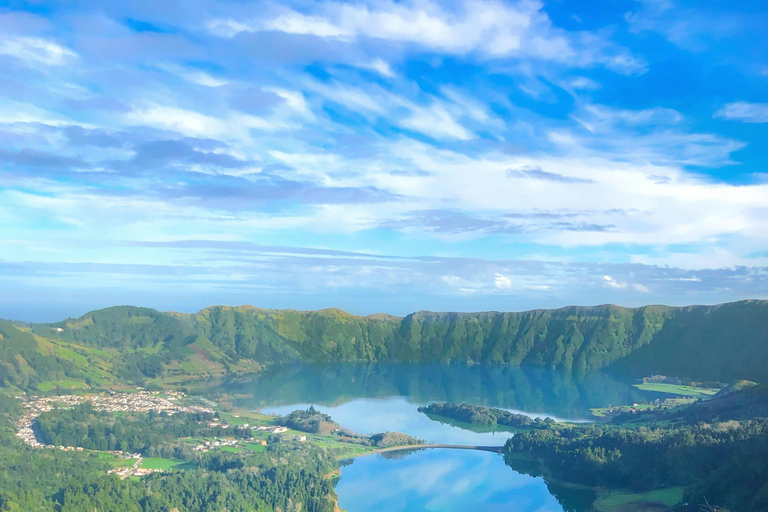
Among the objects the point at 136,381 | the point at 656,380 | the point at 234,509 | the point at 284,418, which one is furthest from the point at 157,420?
the point at 656,380

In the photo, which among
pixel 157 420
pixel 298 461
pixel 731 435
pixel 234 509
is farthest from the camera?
pixel 157 420

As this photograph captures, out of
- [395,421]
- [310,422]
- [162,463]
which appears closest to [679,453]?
[395,421]

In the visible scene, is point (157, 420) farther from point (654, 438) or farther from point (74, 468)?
point (654, 438)

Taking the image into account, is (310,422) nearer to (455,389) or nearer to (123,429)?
(123,429)

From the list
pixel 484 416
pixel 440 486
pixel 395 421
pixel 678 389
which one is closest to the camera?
pixel 440 486

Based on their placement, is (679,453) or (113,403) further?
(113,403)

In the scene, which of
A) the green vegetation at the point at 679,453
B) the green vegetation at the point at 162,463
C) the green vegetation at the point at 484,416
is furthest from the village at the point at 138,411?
the green vegetation at the point at 679,453
